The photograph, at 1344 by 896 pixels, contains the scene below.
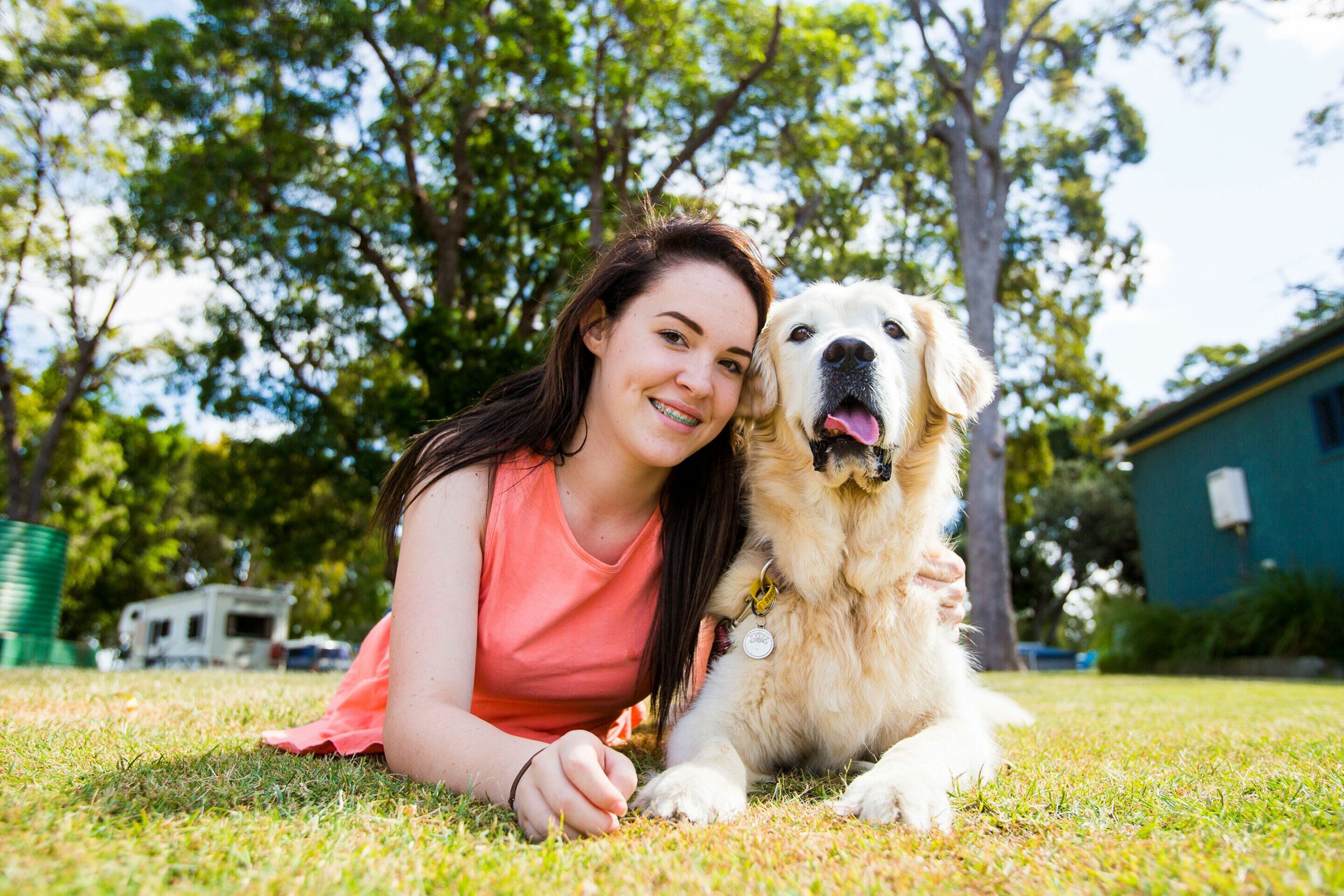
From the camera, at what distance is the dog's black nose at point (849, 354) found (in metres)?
2.80

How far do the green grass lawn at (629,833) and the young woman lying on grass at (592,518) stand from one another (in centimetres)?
33

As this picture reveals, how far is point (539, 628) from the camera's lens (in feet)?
8.20

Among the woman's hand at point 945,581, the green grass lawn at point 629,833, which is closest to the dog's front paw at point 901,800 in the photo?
the green grass lawn at point 629,833

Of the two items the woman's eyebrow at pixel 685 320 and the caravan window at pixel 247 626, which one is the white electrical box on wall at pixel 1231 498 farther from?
the caravan window at pixel 247 626

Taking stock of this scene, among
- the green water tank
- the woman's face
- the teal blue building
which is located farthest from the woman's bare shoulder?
the teal blue building

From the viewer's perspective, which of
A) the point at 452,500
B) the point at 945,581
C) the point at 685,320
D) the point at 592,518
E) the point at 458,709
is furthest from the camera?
the point at 945,581

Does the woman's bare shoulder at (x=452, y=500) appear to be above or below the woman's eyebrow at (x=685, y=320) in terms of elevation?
below

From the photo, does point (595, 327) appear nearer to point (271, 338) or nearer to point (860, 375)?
point (860, 375)

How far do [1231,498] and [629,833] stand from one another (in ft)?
54.9

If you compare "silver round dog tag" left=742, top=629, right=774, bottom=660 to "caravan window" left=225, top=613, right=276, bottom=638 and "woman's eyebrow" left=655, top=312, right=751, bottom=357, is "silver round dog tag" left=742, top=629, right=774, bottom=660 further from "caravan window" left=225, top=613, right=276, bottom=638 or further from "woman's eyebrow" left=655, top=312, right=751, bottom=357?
"caravan window" left=225, top=613, right=276, bottom=638

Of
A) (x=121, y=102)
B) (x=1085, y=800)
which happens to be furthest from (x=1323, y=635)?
(x=121, y=102)

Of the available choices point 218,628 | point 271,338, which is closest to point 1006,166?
point 271,338

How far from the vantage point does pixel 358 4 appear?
1220cm

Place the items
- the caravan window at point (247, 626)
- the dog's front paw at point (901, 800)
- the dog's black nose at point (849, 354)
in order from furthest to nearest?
the caravan window at point (247, 626)
the dog's black nose at point (849, 354)
the dog's front paw at point (901, 800)
